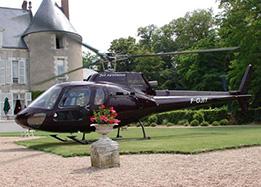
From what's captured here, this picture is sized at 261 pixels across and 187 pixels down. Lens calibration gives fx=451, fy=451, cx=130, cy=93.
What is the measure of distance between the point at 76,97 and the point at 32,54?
26920mm

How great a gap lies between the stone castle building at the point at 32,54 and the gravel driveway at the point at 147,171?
97.0 ft

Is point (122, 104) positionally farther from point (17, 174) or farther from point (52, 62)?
point (52, 62)

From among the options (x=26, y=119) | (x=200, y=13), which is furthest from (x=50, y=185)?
(x=200, y=13)

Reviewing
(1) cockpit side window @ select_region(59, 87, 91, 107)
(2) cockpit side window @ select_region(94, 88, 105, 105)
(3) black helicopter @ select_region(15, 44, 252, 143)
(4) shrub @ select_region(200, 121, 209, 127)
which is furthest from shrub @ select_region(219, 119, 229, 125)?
(1) cockpit side window @ select_region(59, 87, 91, 107)

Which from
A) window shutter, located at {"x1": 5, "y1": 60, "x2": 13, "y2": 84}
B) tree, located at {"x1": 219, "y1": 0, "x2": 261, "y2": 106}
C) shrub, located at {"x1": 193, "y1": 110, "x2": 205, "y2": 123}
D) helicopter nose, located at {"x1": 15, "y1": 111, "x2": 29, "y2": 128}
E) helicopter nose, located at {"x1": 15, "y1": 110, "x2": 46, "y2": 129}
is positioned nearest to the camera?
helicopter nose, located at {"x1": 15, "y1": 110, "x2": 46, "y2": 129}

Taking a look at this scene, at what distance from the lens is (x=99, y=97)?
1487 centimetres

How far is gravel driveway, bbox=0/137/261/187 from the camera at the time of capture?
7.41 metres

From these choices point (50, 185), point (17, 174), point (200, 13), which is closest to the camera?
point (50, 185)

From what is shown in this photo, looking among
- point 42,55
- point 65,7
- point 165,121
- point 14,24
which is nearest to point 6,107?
point 42,55

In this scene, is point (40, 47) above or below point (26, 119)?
above

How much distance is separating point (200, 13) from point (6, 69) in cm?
3076

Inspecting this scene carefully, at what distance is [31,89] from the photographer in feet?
133

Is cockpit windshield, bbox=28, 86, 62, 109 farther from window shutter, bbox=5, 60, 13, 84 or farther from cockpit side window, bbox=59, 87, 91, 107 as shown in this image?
window shutter, bbox=5, 60, 13, 84

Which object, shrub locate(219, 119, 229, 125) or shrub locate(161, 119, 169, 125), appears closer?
shrub locate(219, 119, 229, 125)
